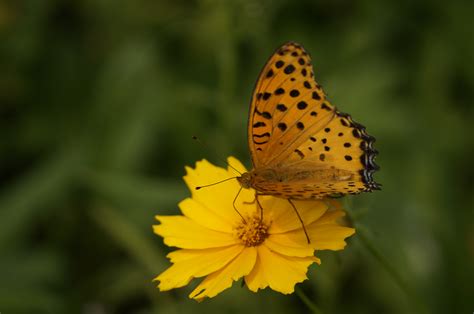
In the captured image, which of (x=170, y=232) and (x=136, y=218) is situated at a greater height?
(x=136, y=218)

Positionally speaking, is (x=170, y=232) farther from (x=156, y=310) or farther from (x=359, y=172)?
(x=156, y=310)

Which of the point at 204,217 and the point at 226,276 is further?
the point at 204,217

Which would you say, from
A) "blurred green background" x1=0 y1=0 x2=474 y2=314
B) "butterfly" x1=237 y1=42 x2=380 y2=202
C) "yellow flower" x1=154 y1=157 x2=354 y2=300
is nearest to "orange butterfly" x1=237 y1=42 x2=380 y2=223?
"butterfly" x1=237 y1=42 x2=380 y2=202

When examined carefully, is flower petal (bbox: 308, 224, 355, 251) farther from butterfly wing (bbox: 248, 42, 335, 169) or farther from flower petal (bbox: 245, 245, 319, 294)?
butterfly wing (bbox: 248, 42, 335, 169)

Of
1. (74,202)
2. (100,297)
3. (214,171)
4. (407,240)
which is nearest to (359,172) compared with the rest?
A: (214,171)

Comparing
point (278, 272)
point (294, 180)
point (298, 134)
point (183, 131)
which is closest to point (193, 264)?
point (278, 272)

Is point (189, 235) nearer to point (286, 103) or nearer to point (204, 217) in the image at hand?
point (204, 217)
